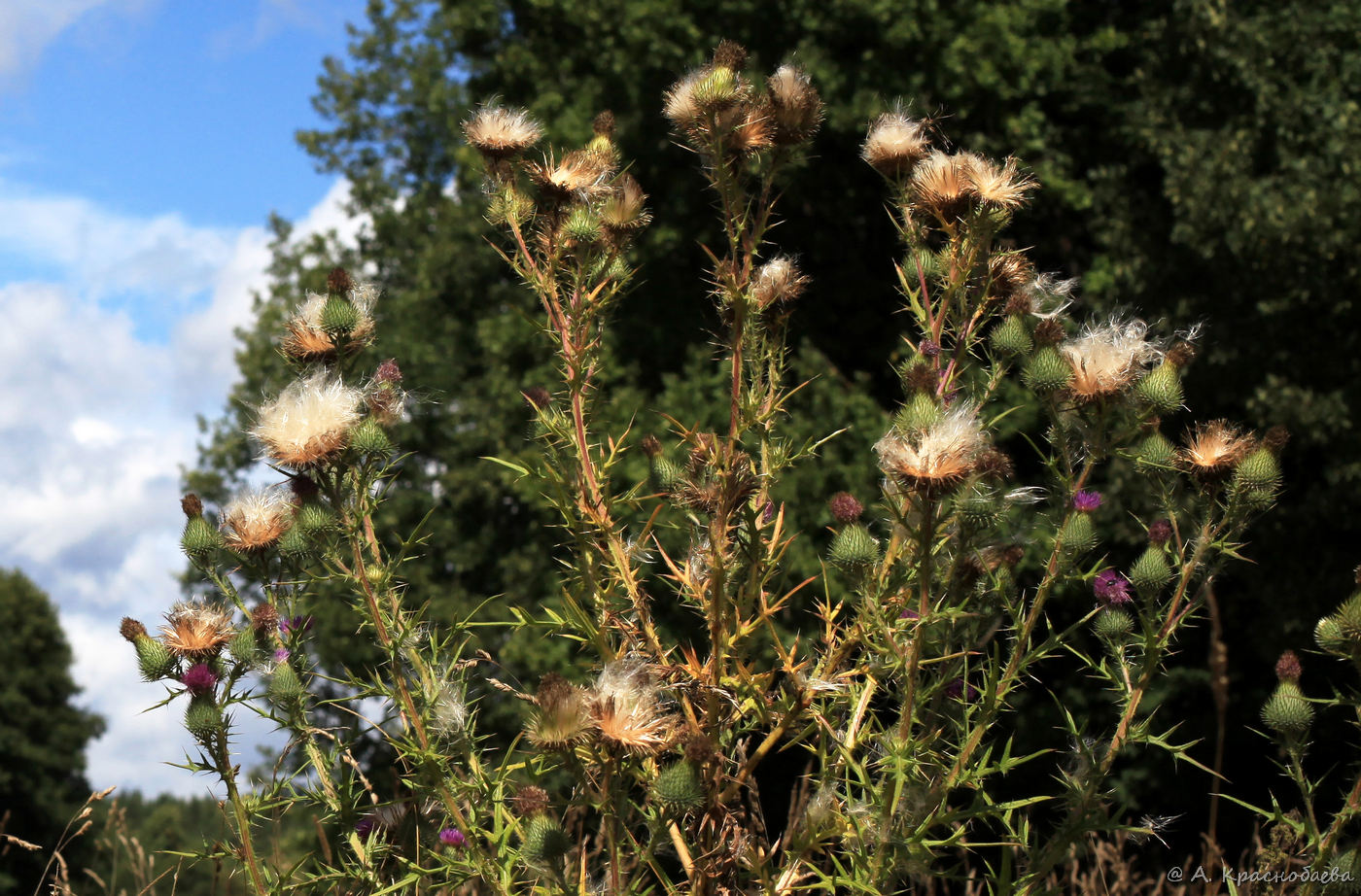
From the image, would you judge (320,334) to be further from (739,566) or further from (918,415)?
(918,415)

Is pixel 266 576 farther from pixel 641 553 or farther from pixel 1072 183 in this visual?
pixel 1072 183

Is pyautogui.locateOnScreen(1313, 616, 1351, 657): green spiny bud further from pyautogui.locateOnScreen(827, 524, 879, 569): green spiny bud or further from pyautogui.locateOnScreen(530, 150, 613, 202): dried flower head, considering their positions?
pyautogui.locateOnScreen(530, 150, 613, 202): dried flower head

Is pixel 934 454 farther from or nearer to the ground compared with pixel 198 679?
nearer to the ground

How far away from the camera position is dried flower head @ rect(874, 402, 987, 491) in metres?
1.92

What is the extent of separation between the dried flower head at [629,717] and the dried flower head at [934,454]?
1.73 feet

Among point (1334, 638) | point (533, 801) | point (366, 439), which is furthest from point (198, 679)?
point (1334, 638)

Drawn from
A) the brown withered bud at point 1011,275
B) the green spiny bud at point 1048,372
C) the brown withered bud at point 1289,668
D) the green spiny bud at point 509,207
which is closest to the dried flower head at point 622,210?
the green spiny bud at point 509,207

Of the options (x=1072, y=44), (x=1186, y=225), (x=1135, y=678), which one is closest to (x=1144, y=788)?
(x=1186, y=225)

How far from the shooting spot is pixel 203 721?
2209 mm

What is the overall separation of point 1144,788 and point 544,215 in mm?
10449

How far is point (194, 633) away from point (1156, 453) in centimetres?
196

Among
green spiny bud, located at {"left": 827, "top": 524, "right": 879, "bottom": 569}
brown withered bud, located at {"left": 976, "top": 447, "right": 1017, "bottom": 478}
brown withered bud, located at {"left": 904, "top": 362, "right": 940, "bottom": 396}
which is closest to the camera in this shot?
brown withered bud, located at {"left": 976, "top": 447, "right": 1017, "bottom": 478}

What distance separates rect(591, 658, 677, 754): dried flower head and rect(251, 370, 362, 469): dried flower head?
0.74 meters

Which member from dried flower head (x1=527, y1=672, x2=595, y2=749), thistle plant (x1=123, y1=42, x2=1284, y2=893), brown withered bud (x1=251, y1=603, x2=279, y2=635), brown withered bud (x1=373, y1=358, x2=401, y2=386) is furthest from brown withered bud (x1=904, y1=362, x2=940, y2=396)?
brown withered bud (x1=251, y1=603, x2=279, y2=635)
